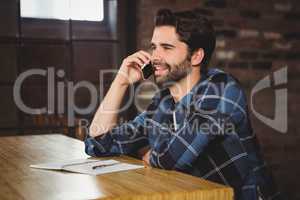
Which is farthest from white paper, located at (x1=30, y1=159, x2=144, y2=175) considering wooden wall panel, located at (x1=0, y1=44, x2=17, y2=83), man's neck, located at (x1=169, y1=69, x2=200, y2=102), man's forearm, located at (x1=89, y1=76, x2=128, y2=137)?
wooden wall panel, located at (x1=0, y1=44, x2=17, y2=83)

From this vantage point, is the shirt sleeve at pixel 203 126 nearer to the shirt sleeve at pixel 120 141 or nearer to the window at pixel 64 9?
the shirt sleeve at pixel 120 141

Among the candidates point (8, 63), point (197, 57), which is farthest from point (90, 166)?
point (8, 63)

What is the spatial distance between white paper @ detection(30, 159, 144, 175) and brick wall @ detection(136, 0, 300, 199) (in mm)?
1634

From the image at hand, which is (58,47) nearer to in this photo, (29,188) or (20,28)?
(20,28)

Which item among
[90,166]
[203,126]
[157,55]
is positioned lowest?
[90,166]

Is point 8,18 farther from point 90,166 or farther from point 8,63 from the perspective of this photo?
point 90,166

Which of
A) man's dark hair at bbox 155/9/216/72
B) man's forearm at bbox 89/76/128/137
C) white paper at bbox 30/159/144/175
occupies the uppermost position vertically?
man's dark hair at bbox 155/9/216/72

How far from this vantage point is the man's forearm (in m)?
1.85

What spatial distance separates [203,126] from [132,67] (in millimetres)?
Result: 601

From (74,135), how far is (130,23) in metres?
0.79

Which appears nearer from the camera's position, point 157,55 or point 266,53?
point 157,55

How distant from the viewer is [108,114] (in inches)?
73.7

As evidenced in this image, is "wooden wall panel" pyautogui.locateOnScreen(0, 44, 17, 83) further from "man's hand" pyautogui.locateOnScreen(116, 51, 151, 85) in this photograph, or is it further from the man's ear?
the man's ear

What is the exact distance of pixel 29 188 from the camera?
3.99 feet
